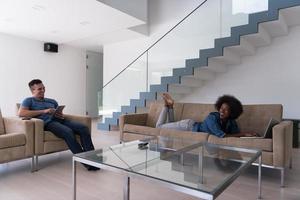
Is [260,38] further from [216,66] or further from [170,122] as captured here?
[170,122]

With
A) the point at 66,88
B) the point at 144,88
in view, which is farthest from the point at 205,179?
the point at 66,88

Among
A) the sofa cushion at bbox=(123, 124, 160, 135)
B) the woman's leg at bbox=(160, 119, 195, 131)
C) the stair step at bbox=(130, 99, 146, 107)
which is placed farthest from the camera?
the stair step at bbox=(130, 99, 146, 107)

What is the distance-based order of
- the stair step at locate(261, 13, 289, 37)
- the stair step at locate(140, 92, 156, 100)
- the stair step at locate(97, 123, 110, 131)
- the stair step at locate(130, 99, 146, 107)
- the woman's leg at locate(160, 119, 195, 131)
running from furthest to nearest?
the stair step at locate(97, 123, 110, 131)
the stair step at locate(130, 99, 146, 107)
the stair step at locate(140, 92, 156, 100)
the stair step at locate(261, 13, 289, 37)
the woman's leg at locate(160, 119, 195, 131)

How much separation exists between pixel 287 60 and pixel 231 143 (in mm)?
2963

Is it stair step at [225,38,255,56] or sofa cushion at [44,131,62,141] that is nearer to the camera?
sofa cushion at [44,131,62,141]

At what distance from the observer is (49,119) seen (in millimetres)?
3018

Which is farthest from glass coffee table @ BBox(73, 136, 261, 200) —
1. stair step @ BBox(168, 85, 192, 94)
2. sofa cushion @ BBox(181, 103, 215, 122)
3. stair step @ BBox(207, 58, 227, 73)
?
stair step @ BBox(168, 85, 192, 94)

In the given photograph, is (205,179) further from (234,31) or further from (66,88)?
(66,88)

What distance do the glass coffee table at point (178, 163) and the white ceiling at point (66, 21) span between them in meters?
2.84

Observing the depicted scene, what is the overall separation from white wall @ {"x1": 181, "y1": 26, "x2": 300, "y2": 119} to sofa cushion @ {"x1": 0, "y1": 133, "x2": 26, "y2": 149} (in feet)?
13.4

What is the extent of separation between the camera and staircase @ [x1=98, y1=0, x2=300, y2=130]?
3803 millimetres

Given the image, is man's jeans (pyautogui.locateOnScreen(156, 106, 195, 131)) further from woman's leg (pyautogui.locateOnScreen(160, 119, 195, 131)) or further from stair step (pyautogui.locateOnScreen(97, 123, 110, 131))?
stair step (pyautogui.locateOnScreen(97, 123, 110, 131))

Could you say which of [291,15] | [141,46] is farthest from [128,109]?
[291,15]

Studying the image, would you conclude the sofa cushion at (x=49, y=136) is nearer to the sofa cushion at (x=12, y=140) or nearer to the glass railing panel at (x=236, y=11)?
the sofa cushion at (x=12, y=140)
